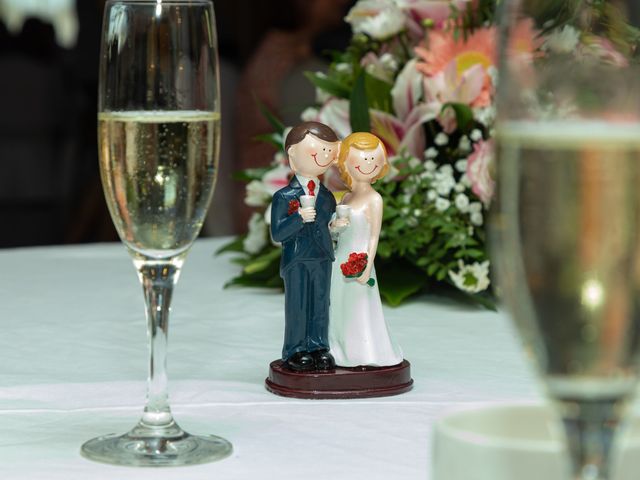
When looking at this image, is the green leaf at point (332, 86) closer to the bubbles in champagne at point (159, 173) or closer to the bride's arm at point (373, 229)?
the bride's arm at point (373, 229)

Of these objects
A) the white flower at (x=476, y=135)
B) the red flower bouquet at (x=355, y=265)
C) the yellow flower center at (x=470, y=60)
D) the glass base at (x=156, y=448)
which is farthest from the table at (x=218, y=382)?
the yellow flower center at (x=470, y=60)

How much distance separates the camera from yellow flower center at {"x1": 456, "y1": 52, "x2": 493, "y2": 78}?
164 centimetres

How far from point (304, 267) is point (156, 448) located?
28cm

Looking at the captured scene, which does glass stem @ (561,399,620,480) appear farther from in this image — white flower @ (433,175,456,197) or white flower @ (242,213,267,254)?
white flower @ (242,213,267,254)

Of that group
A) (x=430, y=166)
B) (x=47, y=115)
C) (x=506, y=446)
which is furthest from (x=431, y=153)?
(x=47, y=115)

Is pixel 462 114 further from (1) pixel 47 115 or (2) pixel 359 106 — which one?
(1) pixel 47 115

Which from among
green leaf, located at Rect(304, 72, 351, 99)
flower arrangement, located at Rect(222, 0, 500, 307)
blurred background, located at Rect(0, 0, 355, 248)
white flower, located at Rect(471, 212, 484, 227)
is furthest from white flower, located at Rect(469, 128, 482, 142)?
blurred background, located at Rect(0, 0, 355, 248)

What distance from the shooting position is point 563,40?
1.42 feet

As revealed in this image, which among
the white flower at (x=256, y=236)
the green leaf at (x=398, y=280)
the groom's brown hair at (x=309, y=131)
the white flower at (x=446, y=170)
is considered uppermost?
the groom's brown hair at (x=309, y=131)

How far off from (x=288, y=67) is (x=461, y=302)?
7.66ft

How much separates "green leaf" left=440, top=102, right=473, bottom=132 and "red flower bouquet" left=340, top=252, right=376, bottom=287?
0.52 meters

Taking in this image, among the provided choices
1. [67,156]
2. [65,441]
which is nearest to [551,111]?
[65,441]

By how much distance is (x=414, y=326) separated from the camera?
140 cm

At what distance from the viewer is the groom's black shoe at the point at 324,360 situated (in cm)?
106
